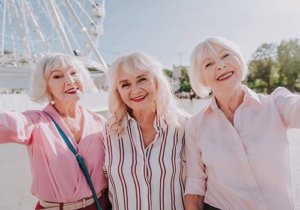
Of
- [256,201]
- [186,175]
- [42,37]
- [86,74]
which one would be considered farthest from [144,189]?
[42,37]

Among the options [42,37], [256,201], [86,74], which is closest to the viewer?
[256,201]

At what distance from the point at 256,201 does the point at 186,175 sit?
42 centimetres

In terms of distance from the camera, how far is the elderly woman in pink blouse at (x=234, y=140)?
1.45m

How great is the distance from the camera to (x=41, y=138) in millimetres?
1646

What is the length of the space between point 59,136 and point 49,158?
0.14 metres

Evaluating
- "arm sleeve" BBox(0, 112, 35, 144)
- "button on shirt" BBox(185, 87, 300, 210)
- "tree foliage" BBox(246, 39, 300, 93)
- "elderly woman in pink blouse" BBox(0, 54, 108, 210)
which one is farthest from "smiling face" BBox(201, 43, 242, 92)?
"tree foliage" BBox(246, 39, 300, 93)

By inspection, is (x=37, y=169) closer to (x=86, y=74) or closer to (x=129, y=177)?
(x=129, y=177)

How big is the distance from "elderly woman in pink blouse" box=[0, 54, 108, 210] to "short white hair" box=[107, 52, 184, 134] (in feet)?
0.56

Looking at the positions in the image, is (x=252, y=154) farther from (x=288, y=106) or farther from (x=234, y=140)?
(x=288, y=106)

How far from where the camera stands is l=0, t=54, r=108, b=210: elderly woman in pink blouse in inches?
63.2

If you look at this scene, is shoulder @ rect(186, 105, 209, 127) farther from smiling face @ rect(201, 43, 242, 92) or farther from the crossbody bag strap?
the crossbody bag strap

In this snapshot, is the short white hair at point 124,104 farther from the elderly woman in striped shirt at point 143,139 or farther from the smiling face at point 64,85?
the smiling face at point 64,85

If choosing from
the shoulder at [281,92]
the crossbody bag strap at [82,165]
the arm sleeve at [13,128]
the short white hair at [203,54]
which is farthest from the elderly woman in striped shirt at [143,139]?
the shoulder at [281,92]

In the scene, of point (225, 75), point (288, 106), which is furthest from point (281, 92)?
point (225, 75)
